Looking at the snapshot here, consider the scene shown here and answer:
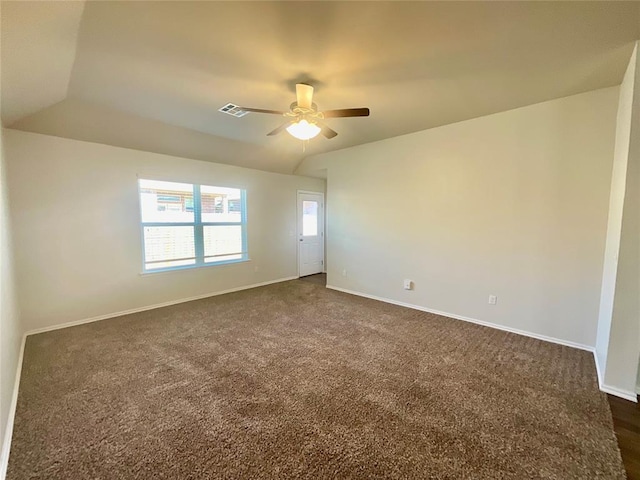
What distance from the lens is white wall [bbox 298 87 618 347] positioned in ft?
9.62

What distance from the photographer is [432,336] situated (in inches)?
132

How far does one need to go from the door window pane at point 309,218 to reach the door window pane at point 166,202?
2653 mm

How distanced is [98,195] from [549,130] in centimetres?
577

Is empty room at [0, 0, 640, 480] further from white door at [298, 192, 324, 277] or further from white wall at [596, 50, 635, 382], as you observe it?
white door at [298, 192, 324, 277]

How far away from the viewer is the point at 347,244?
17.3ft

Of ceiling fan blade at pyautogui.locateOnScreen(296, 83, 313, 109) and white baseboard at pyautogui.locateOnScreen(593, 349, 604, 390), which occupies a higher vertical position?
ceiling fan blade at pyautogui.locateOnScreen(296, 83, 313, 109)

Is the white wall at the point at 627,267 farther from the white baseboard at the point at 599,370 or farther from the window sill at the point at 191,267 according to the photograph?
the window sill at the point at 191,267

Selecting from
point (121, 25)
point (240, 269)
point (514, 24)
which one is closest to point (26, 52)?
point (121, 25)

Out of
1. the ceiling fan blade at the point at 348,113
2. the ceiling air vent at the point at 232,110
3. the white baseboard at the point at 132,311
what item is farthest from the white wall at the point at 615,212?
the white baseboard at the point at 132,311

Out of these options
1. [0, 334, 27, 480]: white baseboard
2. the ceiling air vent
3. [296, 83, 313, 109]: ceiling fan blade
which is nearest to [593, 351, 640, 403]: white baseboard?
[296, 83, 313, 109]: ceiling fan blade

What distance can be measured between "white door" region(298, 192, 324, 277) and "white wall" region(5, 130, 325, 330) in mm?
2198

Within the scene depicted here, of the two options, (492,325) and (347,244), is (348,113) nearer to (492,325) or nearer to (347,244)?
(347,244)

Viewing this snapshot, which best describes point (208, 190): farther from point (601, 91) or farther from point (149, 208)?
point (601, 91)

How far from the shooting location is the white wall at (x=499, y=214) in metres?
2.93
